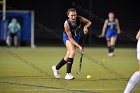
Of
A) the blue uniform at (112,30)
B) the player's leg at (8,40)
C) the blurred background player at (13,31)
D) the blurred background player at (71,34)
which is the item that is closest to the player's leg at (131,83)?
the blurred background player at (71,34)

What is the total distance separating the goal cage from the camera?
32.2 meters

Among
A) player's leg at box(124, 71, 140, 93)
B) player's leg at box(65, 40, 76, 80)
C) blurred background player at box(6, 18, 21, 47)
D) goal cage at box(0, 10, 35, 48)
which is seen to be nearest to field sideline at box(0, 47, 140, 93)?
player's leg at box(65, 40, 76, 80)

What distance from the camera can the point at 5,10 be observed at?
104 ft

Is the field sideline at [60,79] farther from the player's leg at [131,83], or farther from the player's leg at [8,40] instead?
the player's leg at [8,40]

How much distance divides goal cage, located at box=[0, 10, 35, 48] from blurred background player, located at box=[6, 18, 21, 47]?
2.14ft

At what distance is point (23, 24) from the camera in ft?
109

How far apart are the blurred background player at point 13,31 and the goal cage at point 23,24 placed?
653mm

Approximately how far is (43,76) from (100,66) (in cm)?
427

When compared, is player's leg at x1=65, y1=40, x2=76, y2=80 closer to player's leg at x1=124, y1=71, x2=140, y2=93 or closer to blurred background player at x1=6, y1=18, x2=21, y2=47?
player's leg at x1=124, y1=71, x2=140, y2=93

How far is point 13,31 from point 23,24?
2.01 metres

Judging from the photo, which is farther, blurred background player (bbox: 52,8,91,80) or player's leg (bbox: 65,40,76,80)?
player's leg (bbox: 65,40,76,80)

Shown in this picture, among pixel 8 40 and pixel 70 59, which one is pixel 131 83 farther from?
pixel 8 40

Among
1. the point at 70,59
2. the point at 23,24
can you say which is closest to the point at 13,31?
the point at 23,24

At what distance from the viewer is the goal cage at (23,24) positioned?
1270 inches
